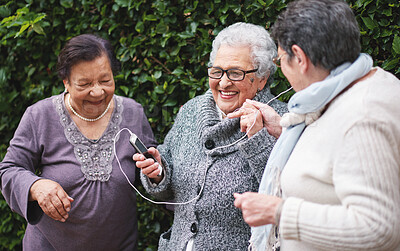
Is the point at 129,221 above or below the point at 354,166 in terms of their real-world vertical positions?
below

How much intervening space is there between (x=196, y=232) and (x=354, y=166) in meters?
1.15

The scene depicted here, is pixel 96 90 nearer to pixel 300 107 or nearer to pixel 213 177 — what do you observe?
pixel 213 177

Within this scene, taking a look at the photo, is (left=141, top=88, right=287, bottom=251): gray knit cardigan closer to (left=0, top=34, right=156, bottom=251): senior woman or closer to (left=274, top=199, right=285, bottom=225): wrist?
(left=0, top=34, right=156, bottom=251): senior woman

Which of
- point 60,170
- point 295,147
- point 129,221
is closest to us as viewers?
point 295,147

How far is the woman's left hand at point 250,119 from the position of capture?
223cm

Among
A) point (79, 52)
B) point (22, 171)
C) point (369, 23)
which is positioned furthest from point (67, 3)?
point (369, 23)

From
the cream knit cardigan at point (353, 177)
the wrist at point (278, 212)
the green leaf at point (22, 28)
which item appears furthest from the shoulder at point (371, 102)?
the green leaf at point (22, 28)

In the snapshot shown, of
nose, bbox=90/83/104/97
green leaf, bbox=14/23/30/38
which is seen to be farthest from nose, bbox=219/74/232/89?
green leaf, bbox=14/23/30/38

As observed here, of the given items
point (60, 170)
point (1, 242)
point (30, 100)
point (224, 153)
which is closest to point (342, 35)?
point (224, 153)

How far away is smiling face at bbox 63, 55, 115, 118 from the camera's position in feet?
8.61

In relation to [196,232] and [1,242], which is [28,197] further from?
[1,242]

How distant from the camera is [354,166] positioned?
152 cm

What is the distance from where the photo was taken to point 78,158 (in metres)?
2.69

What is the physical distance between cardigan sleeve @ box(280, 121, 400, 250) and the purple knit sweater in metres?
1.44
